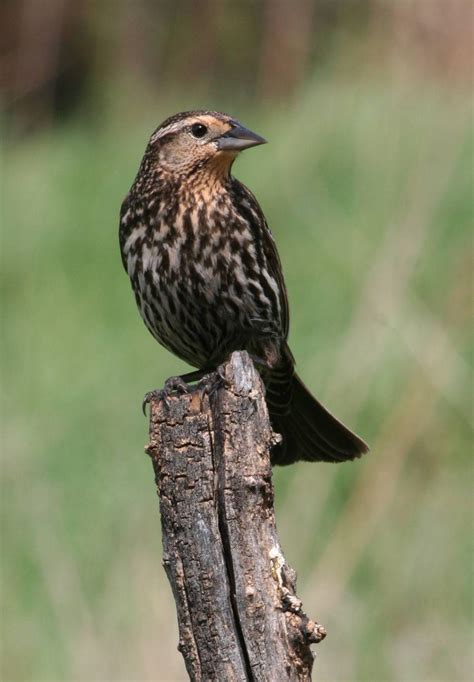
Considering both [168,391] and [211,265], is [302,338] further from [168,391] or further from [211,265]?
[168,391]

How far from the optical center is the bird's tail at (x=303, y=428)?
418 centimetres

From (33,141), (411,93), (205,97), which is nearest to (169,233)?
(411,93)

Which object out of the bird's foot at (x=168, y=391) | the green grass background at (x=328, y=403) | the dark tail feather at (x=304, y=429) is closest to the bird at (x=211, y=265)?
the dark tail feather at (x=304, y=429)

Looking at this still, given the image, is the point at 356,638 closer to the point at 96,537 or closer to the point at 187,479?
the point at 96,537

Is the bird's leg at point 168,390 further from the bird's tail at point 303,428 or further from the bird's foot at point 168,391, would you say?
the bird's tail at point 303,428

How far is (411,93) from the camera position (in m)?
8.30

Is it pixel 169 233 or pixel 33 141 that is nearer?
pixel 169 233

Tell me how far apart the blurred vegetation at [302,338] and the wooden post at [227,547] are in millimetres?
2404

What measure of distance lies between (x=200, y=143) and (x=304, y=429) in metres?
0.89

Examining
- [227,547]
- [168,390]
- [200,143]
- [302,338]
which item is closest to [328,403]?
[302,338]

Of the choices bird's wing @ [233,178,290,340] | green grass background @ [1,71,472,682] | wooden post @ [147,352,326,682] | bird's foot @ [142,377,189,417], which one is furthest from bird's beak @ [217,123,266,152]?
green grass background @ [1,71,472,682]

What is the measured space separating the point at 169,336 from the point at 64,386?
317 centimetres

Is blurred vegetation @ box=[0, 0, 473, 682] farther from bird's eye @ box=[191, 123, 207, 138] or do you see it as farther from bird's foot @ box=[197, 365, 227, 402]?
bird's foot @ box=[197, 365, 227, 402]

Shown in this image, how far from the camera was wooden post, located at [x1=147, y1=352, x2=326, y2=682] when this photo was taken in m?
2.73
